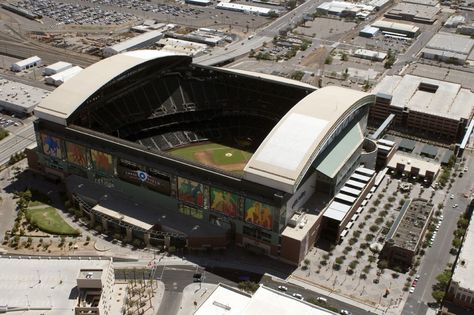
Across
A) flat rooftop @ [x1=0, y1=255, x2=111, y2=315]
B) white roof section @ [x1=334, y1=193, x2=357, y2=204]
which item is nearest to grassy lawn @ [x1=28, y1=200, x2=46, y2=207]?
flat rooftop @ [x1=0, y1=255, x2=111, y2=315]

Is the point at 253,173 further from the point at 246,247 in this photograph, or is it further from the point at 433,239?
the point at 433,239

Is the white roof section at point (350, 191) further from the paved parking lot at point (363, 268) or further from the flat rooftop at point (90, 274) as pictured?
the flat rooftop at point (90, 274)

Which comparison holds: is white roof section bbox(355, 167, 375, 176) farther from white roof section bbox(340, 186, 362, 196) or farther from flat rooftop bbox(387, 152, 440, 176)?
flat rooftop bbox(387, 152, 440, 176)

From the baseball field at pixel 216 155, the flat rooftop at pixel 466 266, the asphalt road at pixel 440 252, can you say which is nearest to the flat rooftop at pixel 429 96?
the asphalt road at pixel 440 252

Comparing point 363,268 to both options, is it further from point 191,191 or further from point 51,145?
point 51,145

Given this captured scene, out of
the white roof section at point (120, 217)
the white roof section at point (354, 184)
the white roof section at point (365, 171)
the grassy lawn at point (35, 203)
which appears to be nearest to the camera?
the white roof section at point (120, 217)

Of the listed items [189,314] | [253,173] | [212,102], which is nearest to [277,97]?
[212,102]
